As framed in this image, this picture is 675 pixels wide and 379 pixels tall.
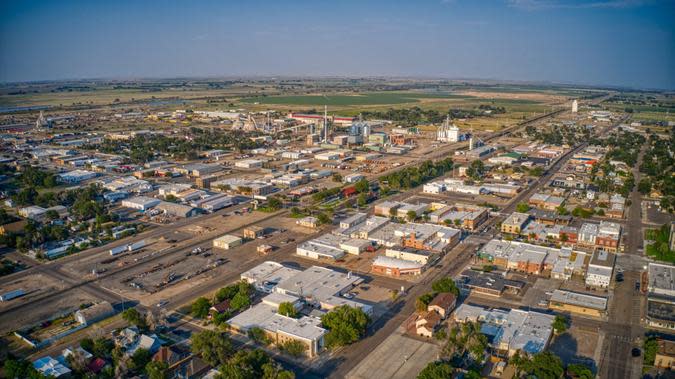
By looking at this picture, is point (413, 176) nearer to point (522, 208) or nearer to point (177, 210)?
point (522, 208)

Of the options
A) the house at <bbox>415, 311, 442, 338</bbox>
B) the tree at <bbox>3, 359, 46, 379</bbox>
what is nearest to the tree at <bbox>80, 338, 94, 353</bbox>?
the tree at <bbox>3, 359, 46, 379</bbox>

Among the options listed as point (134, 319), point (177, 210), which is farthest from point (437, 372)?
point (177, 210)

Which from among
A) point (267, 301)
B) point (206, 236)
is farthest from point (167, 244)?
point (267, 301)

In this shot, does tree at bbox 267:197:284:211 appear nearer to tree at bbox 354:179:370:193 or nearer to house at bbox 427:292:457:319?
tree at bbox 354:179:370:193

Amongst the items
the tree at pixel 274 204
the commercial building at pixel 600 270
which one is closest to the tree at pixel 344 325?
the commercial building at pixel 600 270

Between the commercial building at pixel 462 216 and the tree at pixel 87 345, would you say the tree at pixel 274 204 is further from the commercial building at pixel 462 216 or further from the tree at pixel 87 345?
the tree at pixel 87 345

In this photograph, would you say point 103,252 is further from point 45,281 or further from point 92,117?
point 92,117
